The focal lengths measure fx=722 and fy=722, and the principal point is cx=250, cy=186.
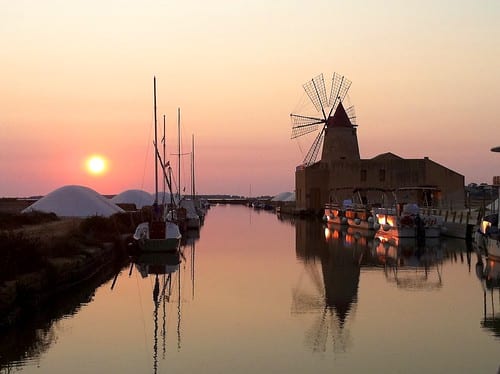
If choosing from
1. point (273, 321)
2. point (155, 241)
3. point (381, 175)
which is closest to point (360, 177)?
point (381, 175)

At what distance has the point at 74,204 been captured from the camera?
1581 inches

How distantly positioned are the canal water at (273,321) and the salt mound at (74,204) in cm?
1833

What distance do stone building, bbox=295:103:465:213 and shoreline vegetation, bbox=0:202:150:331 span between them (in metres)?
27.0

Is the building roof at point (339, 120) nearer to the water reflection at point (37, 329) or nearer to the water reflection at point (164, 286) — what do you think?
the water reflection at point (164, 286)

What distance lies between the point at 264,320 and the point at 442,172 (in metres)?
41.9

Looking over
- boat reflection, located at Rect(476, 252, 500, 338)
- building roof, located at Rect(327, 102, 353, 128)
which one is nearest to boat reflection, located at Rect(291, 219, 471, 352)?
boat reflection, located at Rect(476, 252, 500, 338)

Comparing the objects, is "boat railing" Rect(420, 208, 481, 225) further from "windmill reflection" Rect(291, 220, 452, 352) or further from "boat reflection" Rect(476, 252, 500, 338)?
"boat reflection" Rect(476, 252, 500, 338)

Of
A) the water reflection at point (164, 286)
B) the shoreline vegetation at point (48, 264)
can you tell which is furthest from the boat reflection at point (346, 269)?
the shoreline vegetation at point (48, 264)

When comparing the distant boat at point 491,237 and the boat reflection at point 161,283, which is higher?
the distant boat at point 491,237

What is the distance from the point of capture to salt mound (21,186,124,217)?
38906 mm

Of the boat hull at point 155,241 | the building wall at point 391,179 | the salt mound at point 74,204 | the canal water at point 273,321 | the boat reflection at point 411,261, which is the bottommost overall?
the canal water at point 273,321

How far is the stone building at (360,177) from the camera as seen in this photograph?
49750 mm

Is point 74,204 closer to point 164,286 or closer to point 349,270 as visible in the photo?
point 349,270

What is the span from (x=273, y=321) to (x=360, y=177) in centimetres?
4146
